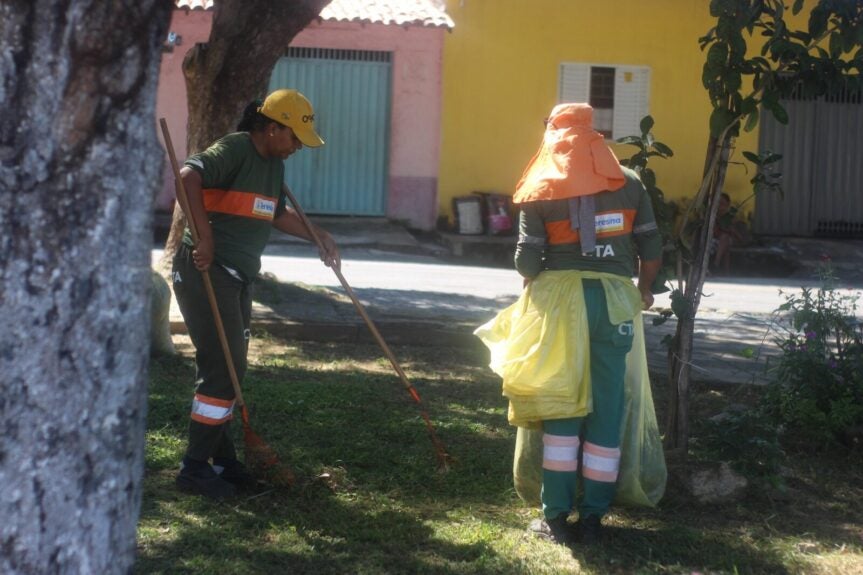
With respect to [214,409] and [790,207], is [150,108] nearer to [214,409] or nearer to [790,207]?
[214,409]

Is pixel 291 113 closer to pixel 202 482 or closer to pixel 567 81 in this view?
pixel 202 482

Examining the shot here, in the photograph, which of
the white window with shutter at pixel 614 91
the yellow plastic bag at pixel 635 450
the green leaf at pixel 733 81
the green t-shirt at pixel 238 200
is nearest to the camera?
the yellow plastic bag at pixel 635 450

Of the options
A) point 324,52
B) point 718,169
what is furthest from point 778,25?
point 324,52

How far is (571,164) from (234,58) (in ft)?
16.3

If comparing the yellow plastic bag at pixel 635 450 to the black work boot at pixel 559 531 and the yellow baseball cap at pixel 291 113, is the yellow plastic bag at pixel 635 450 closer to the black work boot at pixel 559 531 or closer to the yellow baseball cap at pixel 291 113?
the black work boot at pixel 559 531

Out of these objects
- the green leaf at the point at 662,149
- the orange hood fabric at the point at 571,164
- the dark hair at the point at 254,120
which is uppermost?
the dark hair at the point at 254,120

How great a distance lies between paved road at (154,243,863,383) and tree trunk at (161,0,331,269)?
1509 mm

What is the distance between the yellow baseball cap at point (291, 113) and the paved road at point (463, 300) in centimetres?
234

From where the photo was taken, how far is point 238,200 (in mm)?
4949

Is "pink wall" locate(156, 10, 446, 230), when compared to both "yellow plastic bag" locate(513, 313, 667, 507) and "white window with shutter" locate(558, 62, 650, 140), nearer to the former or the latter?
"white window with shutter" locate(558, 62, 650, 140)

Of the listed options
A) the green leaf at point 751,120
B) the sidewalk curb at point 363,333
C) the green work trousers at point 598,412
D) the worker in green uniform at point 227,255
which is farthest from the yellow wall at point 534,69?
the green work trousers at point 598,412

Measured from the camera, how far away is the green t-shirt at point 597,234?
4598mm

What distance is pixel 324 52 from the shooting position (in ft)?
59.2

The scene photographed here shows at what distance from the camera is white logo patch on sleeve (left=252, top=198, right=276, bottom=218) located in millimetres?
4996
